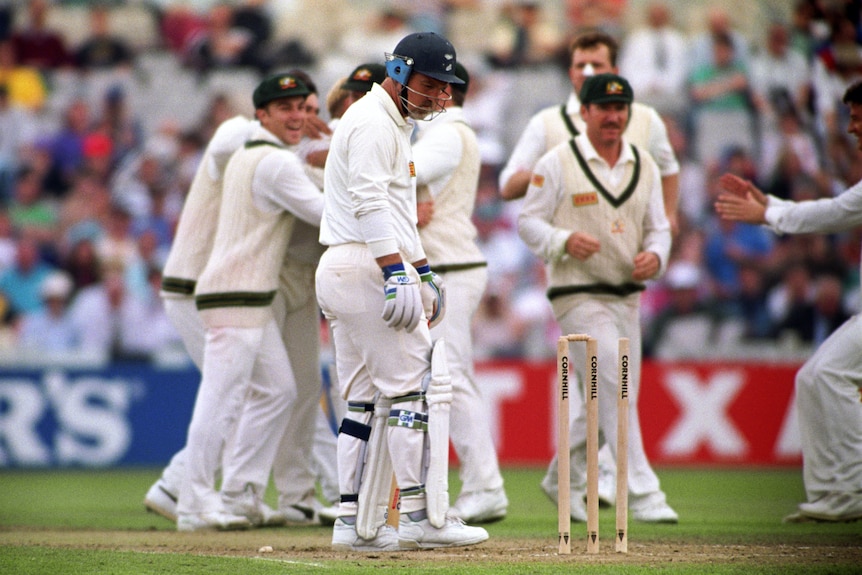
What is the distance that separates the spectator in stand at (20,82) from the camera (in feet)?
51.5

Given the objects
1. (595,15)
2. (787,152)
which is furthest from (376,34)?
(787,152)

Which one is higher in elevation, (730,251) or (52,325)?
(730,251)

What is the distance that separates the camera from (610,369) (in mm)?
7445

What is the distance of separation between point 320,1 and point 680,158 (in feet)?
18.0

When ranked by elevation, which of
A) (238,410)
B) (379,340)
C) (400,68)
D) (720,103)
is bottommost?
(238,410)

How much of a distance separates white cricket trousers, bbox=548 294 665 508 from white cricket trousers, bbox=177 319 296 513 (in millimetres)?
1825

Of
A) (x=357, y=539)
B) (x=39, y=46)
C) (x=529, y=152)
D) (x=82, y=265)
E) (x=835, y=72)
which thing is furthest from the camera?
(x=39, y=46)

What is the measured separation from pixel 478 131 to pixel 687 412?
462 centimetres

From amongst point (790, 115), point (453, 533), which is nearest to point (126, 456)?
point (453, 533)

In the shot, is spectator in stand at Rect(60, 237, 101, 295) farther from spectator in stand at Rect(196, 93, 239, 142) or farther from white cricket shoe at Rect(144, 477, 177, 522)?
white cricket shoe at Rect(144, 477, 177, 522)

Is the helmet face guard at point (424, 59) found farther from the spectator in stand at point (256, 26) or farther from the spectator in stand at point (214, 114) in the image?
the spectator in stand at point (256, 26)

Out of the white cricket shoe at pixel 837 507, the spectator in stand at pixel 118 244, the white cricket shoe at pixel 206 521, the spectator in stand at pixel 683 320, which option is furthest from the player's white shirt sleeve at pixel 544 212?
the spectator in stand at pixel 118 244

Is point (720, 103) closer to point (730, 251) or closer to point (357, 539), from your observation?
point (730, 251)

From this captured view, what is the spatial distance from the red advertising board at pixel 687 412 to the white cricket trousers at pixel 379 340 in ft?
21.3
